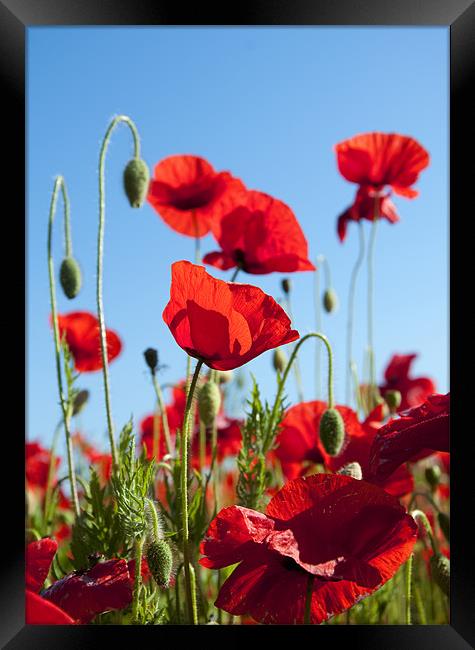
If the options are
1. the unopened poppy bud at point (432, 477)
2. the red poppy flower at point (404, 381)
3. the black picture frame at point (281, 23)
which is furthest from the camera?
the red poppy flower at point (404, 381)

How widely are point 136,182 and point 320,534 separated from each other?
0.71 metres

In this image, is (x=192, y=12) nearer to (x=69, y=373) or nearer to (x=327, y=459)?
(x=69, y=373)

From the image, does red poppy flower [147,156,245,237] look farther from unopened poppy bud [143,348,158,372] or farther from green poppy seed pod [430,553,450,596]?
green poppy seed pod [430,553,450,596]

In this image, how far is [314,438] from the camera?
1.39 metres

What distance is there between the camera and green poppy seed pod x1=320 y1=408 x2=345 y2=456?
44.2 inches

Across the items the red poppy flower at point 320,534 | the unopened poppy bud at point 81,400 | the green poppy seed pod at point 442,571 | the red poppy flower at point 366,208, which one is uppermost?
the red poppy flower at point 366,208

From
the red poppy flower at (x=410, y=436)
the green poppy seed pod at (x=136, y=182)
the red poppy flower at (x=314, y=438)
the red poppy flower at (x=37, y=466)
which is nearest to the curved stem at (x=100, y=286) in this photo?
the green poppy seed pod at (x=136, y=182)

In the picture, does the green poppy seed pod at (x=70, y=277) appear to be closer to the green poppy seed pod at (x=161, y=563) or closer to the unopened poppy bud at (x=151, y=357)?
the unopened poppy bud at (x=151, y=357)

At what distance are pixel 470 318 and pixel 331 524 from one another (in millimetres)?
367

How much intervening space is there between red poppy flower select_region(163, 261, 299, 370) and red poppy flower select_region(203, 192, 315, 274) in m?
0.49

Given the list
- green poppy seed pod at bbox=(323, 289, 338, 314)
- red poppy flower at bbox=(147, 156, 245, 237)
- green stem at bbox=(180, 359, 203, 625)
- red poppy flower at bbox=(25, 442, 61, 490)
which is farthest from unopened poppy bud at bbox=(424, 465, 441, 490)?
red poppy flower at bbox=(25, 442, 61, 490)

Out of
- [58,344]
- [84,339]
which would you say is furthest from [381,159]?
[58,344]

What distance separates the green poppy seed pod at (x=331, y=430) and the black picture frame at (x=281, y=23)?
19 centimetres

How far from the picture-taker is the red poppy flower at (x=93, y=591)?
0.84 meters
